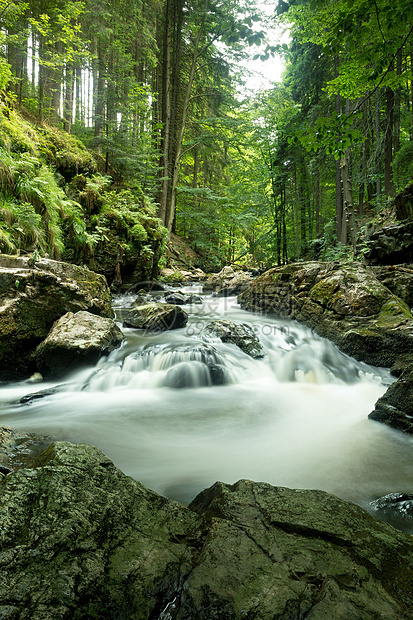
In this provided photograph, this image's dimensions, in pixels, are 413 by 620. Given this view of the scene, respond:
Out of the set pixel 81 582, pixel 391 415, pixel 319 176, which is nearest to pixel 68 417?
pixel 81 582

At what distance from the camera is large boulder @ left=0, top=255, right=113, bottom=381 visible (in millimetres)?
5379

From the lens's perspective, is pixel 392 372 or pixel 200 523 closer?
pixel 200 523

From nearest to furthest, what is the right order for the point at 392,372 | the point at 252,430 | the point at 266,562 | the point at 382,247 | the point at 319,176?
the point at 266,562
the point at 252,430
the point at 392,372
the point at 382,247
the point at 319,176

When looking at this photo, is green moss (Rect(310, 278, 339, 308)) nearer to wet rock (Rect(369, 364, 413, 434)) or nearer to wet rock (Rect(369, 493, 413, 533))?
wet rock (Rect(369, 364, 413, 434))

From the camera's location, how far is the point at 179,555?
4.70 ft

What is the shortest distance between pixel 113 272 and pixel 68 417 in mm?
8516

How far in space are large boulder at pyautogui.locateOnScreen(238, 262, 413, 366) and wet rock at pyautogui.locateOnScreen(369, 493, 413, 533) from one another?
150 inches

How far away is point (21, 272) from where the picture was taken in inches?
227

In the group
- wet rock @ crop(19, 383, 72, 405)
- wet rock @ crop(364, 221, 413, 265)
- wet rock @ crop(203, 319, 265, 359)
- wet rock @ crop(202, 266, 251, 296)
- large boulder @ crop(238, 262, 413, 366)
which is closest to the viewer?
wet rock @ crop(19, 383, 72, 405)

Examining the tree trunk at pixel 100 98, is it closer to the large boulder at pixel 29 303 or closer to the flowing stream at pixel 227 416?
the large boulder at pixel 29 303

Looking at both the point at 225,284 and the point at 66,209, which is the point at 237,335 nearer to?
the point at 66,209

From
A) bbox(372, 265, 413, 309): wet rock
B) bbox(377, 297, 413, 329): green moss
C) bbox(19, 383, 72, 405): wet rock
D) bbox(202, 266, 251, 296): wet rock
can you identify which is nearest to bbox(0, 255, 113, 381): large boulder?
bbox(19, 383, 72, 405): wet rock

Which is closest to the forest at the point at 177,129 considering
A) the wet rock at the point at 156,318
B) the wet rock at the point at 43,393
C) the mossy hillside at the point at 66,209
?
the mossy hillside at the point at 66,209

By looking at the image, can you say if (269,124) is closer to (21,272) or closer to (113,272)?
(113,272)
